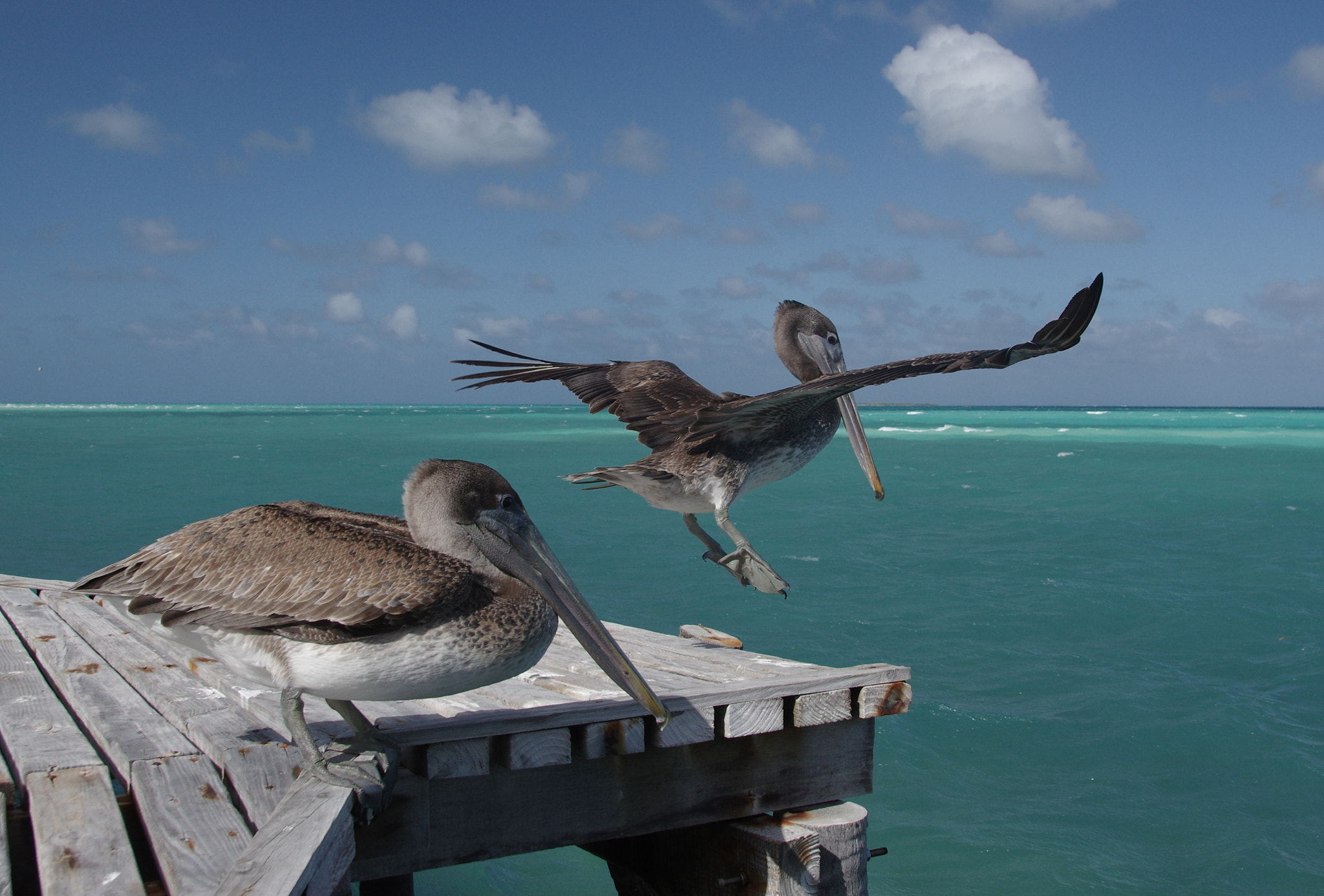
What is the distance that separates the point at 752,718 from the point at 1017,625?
718 centimetres

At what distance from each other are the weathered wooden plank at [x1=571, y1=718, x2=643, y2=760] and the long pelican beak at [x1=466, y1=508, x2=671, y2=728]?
622 millimetres

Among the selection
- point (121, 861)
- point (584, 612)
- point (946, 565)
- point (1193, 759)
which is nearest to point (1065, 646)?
point (1193, 759)

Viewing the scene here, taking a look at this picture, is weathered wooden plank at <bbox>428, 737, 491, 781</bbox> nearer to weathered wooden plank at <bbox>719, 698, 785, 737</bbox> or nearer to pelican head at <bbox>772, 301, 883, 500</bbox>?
weathered wooden plank at <bbox>719, 698, 785, 737</bbox>

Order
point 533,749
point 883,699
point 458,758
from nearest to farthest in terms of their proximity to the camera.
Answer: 1. point 458,758
2. point 533,749
3. point 883,699

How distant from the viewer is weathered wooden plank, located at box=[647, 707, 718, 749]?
3412 millimetres

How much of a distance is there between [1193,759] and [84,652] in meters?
6.75

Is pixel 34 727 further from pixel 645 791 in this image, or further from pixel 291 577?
pixel 645 791

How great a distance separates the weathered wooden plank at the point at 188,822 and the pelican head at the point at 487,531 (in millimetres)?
794

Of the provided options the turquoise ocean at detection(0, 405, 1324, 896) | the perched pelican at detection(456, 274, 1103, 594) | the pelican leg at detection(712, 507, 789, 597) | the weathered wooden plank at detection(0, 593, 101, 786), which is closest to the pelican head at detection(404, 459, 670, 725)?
the weathered wooden plank at detection(0, 593, 101, 786)

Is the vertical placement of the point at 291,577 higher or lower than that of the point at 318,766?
higher

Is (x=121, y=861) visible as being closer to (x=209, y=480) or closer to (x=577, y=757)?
(x=577, y=757)

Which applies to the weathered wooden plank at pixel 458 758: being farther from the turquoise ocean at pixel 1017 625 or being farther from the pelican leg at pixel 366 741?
the turquoise ocean at pixel 1017 625

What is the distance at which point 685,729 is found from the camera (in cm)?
346

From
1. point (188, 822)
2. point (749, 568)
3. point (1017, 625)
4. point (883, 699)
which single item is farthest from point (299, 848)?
point (1017, 625)
